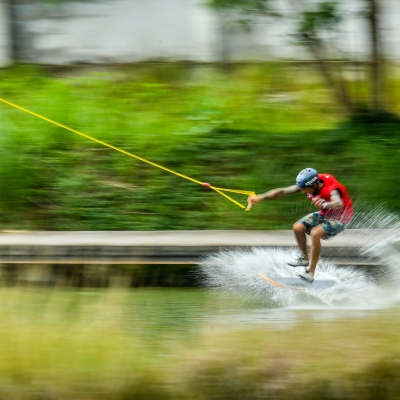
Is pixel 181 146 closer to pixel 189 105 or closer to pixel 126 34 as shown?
pixel 189 105

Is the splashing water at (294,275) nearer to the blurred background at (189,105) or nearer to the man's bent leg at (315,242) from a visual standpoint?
the man's bent leg at (315,242)

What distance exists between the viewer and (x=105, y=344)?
16.9 feet

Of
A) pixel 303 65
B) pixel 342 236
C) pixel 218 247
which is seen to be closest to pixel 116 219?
pixel 218 247

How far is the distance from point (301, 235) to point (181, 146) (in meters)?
3.58

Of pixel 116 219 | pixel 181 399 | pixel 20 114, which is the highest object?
pixel 181 399

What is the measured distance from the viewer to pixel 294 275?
8305 mm

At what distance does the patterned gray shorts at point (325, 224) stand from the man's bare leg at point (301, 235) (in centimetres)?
4

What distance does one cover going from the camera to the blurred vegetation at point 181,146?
34.4ft

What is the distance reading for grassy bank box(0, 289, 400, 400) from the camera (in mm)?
4820

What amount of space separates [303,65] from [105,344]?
27.0 feet

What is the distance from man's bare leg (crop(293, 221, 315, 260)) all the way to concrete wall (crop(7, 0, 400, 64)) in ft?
17.4

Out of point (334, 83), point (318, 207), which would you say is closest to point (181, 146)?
point (334, 83)

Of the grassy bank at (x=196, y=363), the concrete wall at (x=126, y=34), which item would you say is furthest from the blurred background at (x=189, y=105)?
the grassy bank at (x=196, y=363)

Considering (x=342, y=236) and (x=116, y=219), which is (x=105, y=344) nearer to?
(x=342, y=236)
